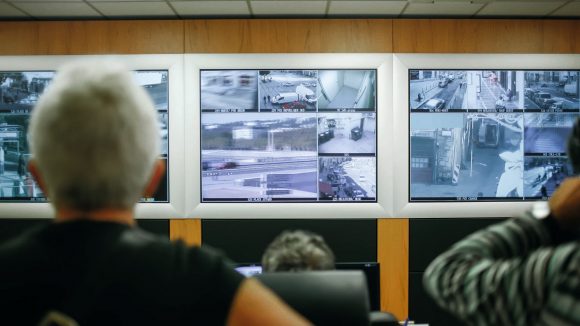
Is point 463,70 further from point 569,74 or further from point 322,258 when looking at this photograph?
point 322,258

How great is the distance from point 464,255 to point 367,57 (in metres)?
3.19

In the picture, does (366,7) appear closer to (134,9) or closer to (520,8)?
(520,8)

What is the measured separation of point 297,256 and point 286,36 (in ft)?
8.08

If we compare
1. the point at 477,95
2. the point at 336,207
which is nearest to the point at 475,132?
the point at 477,95

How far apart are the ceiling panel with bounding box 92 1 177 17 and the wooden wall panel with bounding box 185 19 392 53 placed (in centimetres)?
23

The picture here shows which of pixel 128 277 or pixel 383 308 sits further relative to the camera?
pixel 383 308

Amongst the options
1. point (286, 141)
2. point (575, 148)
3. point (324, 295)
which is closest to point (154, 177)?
point (324, 295)

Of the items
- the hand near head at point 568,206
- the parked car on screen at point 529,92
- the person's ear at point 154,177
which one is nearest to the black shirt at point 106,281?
the person's ear at point 154,177

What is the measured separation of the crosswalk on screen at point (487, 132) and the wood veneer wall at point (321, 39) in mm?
245

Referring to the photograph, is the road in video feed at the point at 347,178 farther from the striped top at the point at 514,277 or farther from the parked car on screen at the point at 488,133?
the striped top at the point at 514,277

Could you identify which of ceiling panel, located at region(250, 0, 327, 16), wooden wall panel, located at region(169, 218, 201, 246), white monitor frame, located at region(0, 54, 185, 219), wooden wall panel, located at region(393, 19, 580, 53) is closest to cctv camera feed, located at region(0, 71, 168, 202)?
white monitor frame, located at region(0, 54, 185, 219)

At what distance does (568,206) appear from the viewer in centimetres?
81

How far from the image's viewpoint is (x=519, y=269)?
793mm

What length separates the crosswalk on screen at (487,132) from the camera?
392cm
